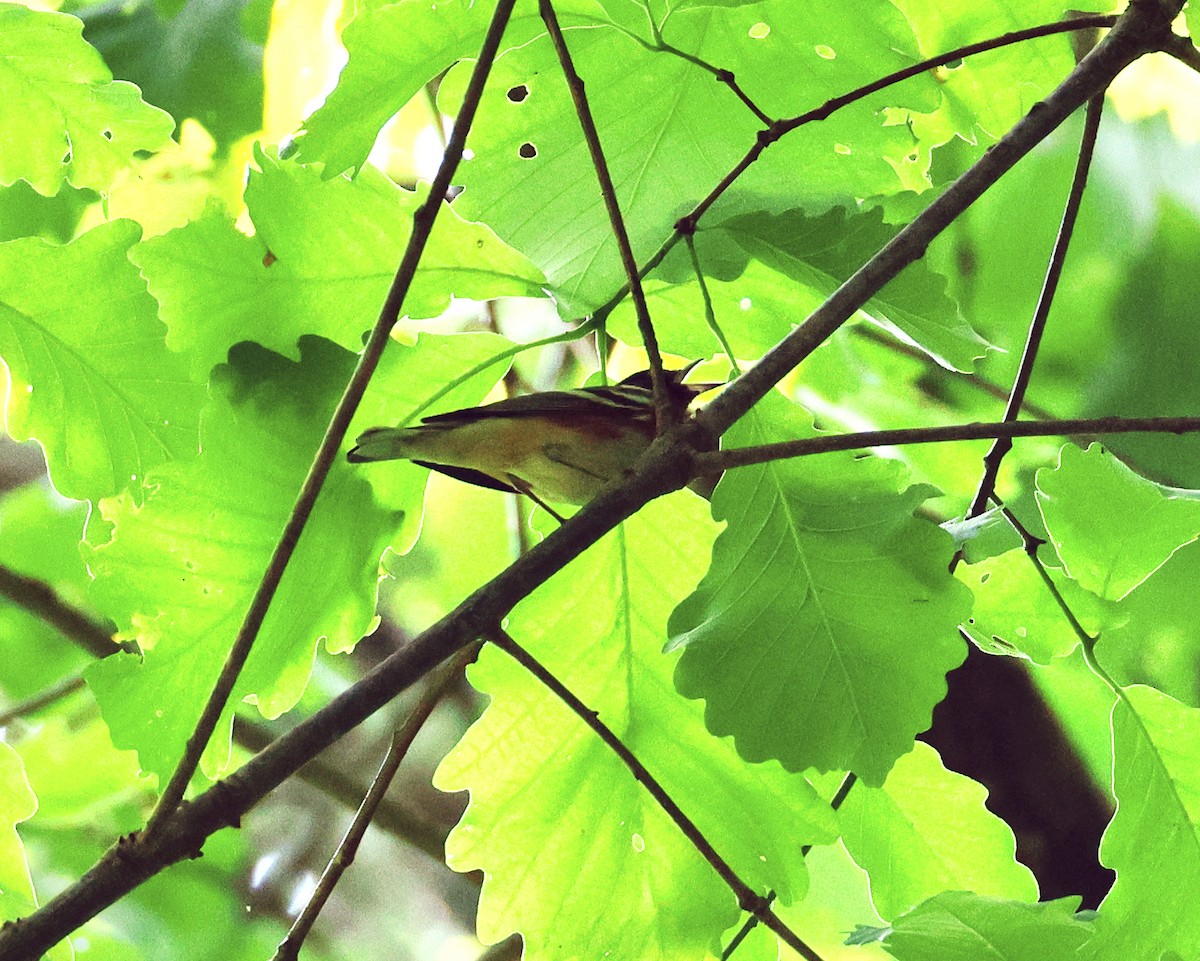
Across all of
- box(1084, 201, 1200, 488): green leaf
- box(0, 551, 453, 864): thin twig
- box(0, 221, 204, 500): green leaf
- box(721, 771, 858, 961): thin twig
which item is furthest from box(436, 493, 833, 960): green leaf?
box(1084, 201, 1200, 488): green leaf

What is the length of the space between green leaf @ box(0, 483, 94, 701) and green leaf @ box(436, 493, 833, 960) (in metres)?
1.23

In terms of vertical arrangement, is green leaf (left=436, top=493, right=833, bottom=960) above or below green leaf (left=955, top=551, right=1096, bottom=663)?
below

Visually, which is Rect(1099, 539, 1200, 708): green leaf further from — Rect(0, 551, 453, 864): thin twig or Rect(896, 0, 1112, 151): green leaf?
Rect(0, 551, 453, 864): thin twig

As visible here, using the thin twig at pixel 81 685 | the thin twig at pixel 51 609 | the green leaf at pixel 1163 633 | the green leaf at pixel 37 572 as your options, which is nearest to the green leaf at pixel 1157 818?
the green leaf at pixel 1163 633

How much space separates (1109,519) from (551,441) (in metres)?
0.49

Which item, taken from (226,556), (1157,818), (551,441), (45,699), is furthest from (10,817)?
(1157,818)

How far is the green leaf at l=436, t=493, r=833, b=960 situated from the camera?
41.0 inches

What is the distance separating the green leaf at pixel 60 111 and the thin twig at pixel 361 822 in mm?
526

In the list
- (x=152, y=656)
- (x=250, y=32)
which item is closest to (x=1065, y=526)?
(x=152, y=656)

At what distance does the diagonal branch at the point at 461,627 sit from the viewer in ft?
2.39

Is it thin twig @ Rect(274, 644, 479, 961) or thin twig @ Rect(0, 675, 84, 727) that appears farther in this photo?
thin twig @ Rect(0, 675, 84, 727)

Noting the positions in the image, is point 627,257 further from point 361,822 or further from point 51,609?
point 51,609

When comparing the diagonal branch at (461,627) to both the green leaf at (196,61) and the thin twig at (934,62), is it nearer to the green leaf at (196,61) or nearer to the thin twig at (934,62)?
the thin twig at (934,62)

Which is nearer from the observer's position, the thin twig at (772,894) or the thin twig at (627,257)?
the thin twig at (627,257)
